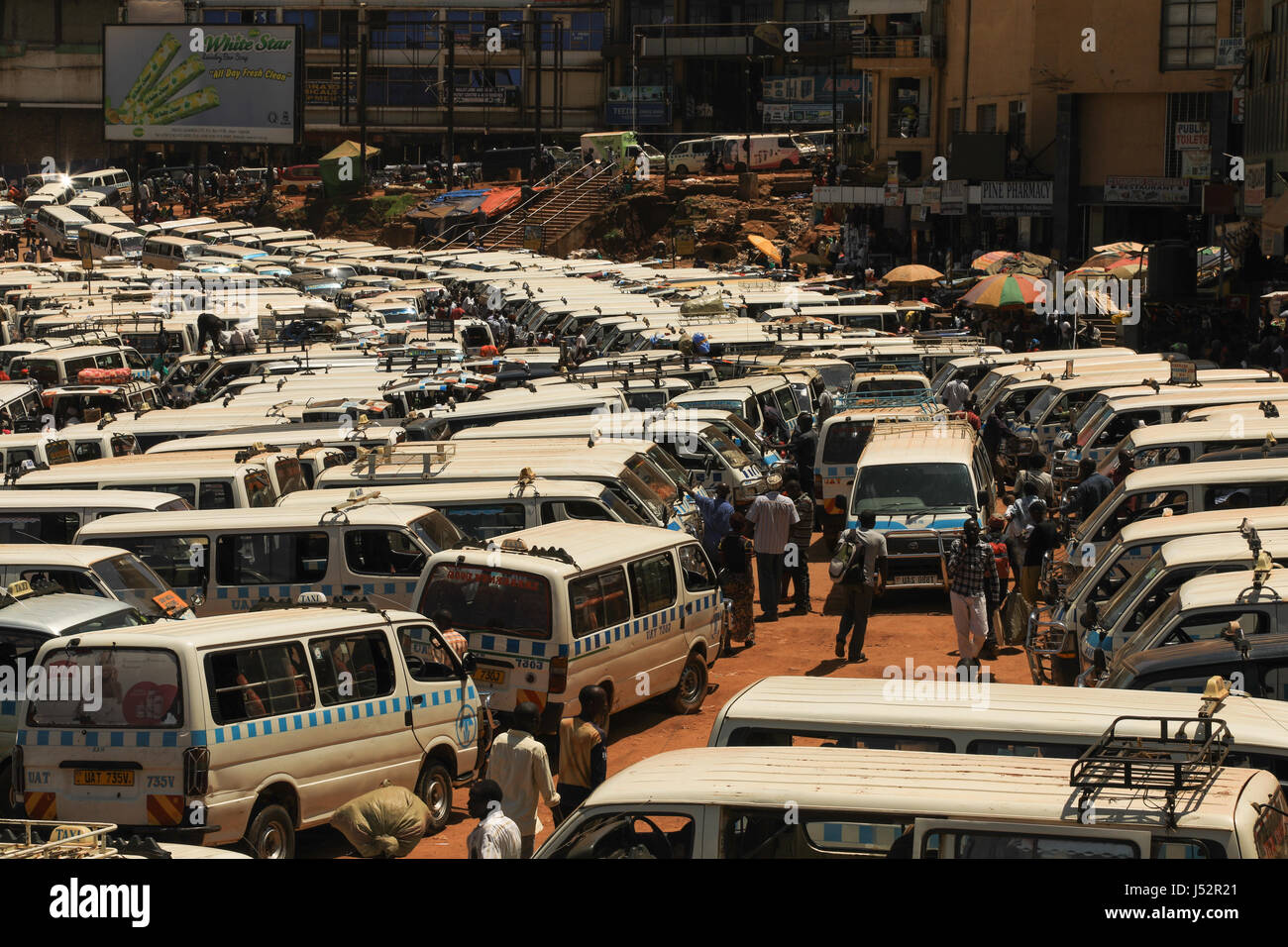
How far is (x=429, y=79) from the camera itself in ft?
309

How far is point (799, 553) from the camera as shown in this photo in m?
17.8

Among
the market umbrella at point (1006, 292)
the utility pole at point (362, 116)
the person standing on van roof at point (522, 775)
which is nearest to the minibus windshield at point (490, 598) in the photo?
the person standing on van roof at point (522, 775)

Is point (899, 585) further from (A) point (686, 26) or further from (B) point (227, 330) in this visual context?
(A) point (686, 26)

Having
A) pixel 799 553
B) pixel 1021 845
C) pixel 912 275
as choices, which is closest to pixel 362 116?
pixel 912 275

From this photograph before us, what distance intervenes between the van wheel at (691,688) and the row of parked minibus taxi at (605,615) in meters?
0.03

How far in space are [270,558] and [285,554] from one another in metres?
0.14

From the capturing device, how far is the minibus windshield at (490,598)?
40.5 feet

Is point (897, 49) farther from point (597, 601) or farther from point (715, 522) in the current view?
point (597, 601)

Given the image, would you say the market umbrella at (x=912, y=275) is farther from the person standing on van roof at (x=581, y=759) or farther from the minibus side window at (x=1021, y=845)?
the minibus side window at (x=1021, y=845)

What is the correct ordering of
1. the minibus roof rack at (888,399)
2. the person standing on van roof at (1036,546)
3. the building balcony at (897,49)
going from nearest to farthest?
the person standing on van roof at (1036,546) < the minibus roof rack at (888,399) < the building balcony at (897,49)

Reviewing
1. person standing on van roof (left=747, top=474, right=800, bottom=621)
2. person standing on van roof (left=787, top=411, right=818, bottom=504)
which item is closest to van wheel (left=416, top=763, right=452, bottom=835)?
person standing on van roof (left=747, top=474, right=800, bottom=621)

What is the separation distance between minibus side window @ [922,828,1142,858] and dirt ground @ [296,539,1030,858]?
188 inches

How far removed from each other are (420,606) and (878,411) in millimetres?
10298
